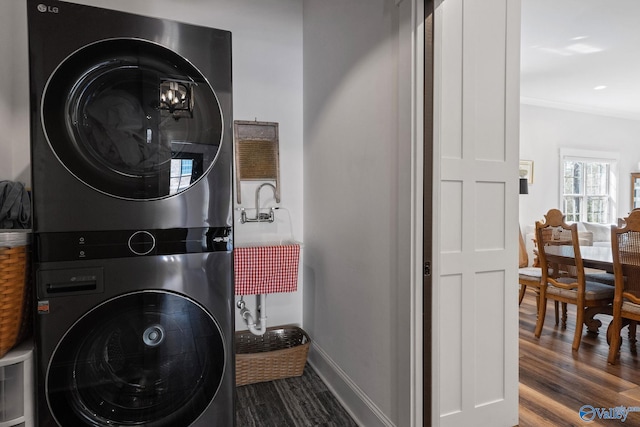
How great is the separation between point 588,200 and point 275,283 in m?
6.80

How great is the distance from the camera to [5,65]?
1939 millimetres

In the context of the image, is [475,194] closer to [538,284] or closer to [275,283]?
[275,283]

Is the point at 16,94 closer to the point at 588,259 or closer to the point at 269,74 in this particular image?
the point at 269,74

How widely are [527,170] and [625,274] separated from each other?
3532mm

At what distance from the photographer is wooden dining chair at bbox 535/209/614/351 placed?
2.95 meters

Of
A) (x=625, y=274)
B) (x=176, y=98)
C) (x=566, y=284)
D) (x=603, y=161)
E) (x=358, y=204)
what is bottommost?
(x=566, y=284)

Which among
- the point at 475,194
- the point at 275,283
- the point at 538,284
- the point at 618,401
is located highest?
the point at 475,194

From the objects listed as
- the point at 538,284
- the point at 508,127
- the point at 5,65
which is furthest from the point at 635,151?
the point at 5,65

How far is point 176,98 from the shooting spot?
1.38m

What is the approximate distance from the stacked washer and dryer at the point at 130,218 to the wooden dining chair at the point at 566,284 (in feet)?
9.43

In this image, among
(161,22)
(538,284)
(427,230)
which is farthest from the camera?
(538,284)

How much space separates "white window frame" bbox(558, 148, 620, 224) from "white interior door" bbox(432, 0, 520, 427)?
17.6ft

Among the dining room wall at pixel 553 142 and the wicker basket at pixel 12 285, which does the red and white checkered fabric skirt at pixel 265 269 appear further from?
the dining room wall at pixel 553 142

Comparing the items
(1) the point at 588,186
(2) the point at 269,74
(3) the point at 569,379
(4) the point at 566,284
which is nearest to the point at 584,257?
(4) the point at 566,284
